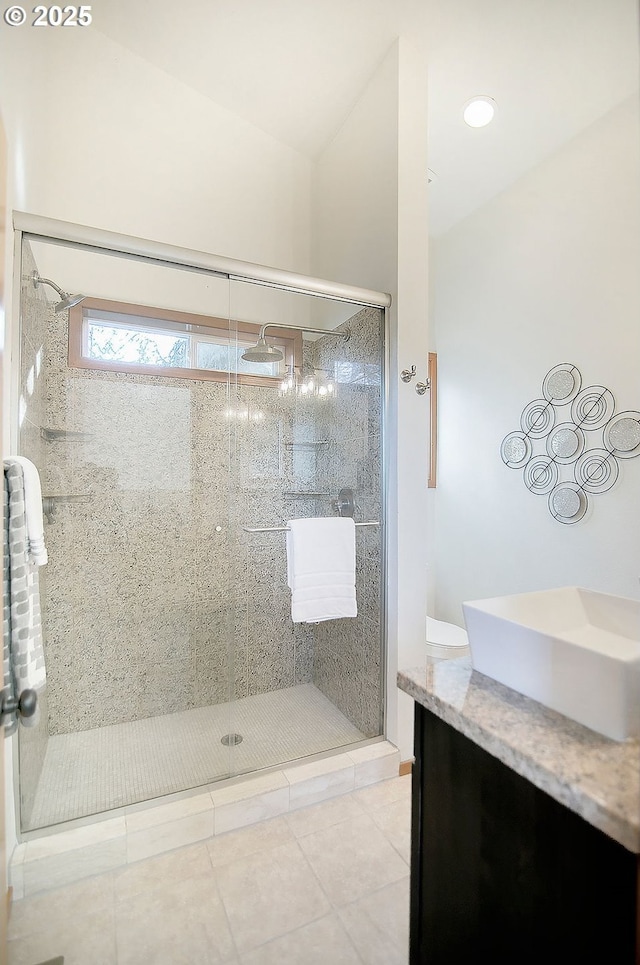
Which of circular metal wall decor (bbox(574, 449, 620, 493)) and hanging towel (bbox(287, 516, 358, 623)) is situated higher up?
circular metal wall decor (bbox(574, 449, 620, 493))

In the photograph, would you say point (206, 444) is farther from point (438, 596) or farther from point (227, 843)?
point (438, 596)

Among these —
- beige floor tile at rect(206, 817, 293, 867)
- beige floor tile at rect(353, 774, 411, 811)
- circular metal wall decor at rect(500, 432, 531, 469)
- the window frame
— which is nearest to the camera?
beige floor tile at rect(206, 817, 293, 867)

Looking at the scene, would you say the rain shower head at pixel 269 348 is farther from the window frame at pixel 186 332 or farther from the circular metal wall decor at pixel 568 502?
the circular metal wall decor at pixel 568 502

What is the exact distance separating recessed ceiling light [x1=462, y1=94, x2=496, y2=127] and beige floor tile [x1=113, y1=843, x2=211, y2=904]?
3.32 m

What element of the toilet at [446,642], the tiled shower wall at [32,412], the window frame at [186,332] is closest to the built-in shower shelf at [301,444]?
the window frame at [186,332]

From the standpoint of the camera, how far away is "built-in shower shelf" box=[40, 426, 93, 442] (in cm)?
181

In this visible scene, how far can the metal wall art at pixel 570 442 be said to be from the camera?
6.89ft

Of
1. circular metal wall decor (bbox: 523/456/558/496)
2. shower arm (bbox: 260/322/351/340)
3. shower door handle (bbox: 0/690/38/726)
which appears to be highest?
shower arm (bbox: 260/322/351/340)

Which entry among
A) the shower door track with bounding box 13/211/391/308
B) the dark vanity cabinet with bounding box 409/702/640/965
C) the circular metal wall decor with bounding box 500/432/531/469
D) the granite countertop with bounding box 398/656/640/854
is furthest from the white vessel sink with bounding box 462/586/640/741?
the circular metal wall decor with bounding box 500/432/531/469

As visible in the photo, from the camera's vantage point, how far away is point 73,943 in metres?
1.20

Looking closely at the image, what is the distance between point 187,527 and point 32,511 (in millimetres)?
955

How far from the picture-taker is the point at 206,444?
2.23 metres

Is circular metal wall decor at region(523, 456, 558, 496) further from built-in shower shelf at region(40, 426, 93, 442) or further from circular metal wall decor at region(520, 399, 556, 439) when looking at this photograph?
built-in shower shelf at region(40, 426, 93, 442)

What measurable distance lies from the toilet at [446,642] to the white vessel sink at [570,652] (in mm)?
1378
